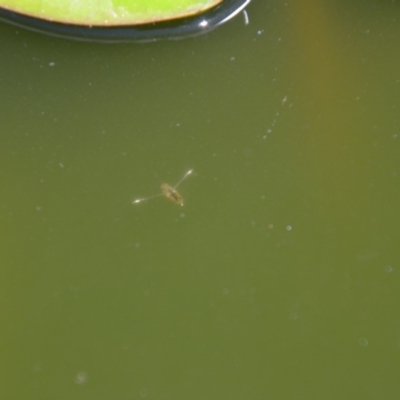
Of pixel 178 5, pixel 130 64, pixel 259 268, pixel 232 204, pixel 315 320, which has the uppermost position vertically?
pixel 178 5

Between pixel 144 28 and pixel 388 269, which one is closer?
pixel 144 28

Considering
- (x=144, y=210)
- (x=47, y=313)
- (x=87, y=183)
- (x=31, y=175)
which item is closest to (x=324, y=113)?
(x=144, y=210)

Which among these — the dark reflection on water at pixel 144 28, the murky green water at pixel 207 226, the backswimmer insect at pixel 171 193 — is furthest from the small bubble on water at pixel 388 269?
the dark reflection on water at pixel 144 28

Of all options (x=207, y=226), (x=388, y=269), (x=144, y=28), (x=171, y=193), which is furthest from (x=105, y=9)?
(x=388, y=269)

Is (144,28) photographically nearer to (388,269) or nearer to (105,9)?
(105,9)

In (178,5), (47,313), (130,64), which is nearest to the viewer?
(178,5)

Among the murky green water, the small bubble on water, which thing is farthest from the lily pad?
the small bubble on water

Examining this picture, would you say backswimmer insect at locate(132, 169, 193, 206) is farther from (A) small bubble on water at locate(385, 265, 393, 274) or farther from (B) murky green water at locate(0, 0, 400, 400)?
(A) small bubble on water at locate(385, 265, 393, 274)

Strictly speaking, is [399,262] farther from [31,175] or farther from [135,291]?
[31,175]

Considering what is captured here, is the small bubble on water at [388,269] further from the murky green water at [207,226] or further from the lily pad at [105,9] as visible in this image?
the lily pad at [105,9]
